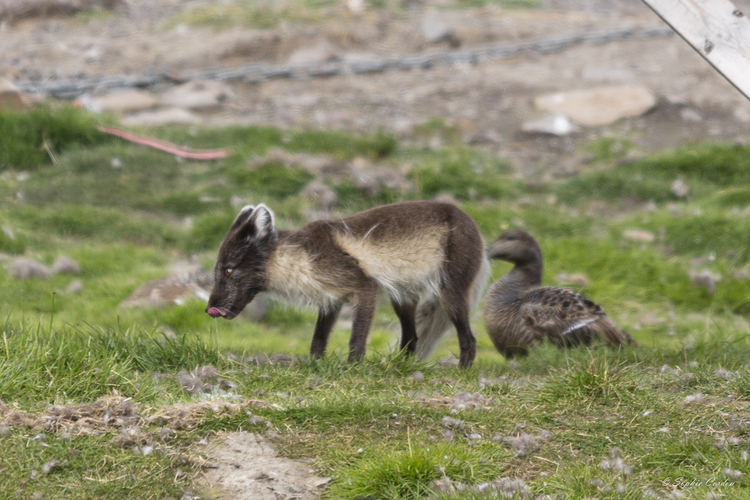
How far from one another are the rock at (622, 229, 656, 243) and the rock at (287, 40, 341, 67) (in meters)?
7.77

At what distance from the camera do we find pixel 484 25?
57.4ft

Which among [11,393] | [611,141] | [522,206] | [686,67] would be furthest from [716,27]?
[686,67]

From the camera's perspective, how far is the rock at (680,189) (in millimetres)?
10406

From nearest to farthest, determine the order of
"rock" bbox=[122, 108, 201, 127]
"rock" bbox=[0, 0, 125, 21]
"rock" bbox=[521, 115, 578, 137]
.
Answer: "rock" bbox=[122, 108, 201, 127] → "rock" bbox=[521, 115, 578, 137] → "rock" bbox=[0, 0, 125, 21]

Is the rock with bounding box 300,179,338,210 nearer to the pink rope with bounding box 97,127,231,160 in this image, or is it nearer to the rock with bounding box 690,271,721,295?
the pink rope with bounding box 97,127,231,160

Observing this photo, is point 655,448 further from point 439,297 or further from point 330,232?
point 330,232

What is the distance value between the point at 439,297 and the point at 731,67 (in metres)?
2.46

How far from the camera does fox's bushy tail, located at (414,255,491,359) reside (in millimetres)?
6066

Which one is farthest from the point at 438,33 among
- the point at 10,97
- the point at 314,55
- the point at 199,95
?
the point at 10,97

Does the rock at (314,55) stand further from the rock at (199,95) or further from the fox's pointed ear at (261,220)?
the fox's pointed ear at (261,220)

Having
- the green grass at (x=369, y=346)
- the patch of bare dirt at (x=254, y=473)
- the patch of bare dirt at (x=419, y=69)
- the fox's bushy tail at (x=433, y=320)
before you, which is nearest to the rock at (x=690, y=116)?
the patch of bare dirt at (x=419, y=69)

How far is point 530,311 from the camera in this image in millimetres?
6105

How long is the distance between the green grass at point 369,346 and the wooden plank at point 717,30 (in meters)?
1.71

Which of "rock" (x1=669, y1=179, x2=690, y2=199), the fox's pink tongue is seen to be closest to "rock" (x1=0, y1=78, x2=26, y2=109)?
the fox's pink tongue
